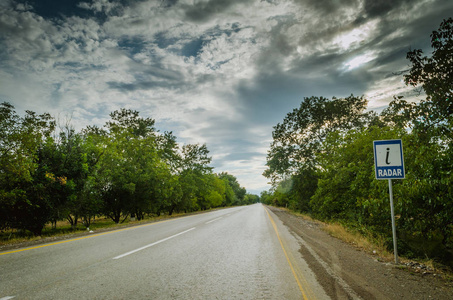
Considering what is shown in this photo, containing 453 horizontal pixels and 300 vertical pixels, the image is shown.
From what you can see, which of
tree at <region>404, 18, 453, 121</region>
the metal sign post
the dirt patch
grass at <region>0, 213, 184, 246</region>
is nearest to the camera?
the dirt patch

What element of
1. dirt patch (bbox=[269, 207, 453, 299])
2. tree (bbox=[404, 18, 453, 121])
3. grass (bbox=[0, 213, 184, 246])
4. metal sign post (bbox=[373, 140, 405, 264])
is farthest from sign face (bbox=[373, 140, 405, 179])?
grass (bbox=[0, 213, 184, 246])

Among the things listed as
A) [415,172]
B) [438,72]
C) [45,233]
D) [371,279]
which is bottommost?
[45,233]

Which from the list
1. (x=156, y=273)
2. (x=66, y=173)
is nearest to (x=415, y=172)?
(x=156, y=273)

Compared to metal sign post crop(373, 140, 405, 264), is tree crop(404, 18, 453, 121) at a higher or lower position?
higher

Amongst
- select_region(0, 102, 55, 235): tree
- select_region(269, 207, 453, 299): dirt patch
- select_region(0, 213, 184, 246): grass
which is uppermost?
select_region(0, 102, 55, 235): tree

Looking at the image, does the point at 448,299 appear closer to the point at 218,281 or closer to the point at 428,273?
the point at 428,273

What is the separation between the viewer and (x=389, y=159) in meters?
6.05

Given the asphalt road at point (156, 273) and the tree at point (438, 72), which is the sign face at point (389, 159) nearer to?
the tree at point (438, 72)

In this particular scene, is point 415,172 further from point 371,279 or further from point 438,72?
point 371,279

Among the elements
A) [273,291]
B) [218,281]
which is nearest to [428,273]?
[273,291]

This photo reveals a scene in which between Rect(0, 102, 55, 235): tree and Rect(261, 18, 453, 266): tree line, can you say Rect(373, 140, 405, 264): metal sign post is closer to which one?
Rect(261, 18, 453, 266): tree line

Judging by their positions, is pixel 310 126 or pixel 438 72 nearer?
pixel 438 72

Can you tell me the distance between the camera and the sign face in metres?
5.95

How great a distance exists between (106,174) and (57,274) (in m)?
19.6
